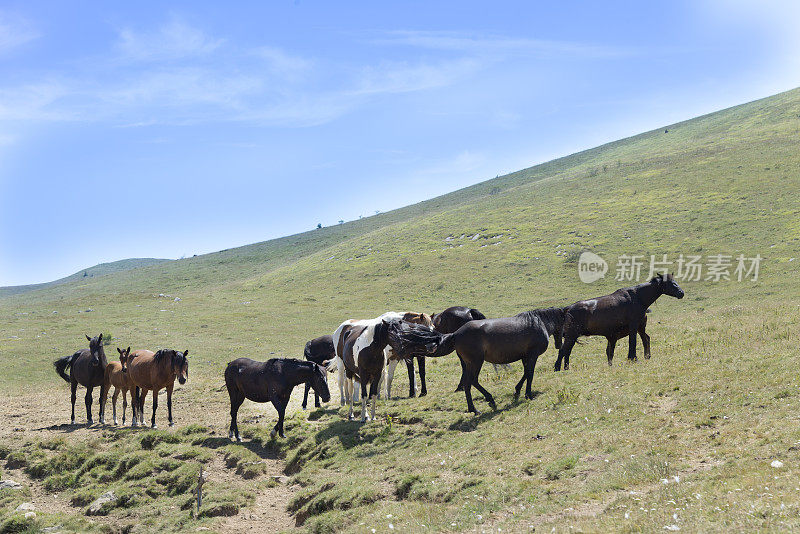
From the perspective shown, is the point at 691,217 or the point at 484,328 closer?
the point at 484,328

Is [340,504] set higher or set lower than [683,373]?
lower

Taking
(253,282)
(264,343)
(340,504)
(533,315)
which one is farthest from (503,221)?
(340,504)

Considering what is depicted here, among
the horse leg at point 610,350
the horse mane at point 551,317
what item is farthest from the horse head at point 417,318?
the horse leg at point 610,350

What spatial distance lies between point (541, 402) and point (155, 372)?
12901mm

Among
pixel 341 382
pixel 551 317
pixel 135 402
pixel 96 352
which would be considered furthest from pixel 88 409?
pixel 551 317

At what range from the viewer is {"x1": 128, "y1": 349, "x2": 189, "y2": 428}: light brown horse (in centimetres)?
1919

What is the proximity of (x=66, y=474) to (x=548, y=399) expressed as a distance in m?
13.3

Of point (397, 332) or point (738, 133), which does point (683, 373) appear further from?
point (738, 133)

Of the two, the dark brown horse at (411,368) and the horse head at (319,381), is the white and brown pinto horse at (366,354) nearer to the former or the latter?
the dark brown horse at (411,368)

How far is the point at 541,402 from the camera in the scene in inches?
581

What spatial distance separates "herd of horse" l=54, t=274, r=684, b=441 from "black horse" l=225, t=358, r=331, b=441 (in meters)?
0.03

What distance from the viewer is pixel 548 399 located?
48.7ft

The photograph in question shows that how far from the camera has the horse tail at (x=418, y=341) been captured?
1553 cm

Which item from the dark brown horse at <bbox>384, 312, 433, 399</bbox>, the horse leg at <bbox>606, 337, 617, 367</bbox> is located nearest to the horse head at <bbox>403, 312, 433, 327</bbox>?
the dark brown horse at <bbox>384, 312, 433, 399</bbox>
